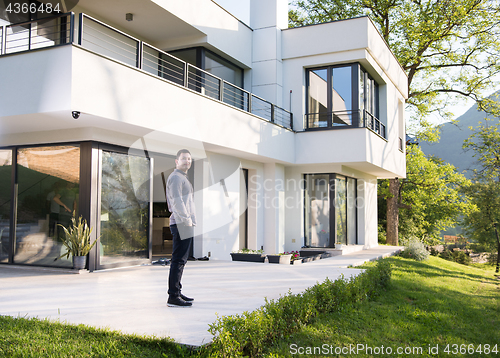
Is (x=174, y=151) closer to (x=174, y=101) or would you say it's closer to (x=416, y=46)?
(x=174, y=101)

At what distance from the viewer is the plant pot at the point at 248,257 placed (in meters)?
11.0

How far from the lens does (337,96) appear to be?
13898 millimetres

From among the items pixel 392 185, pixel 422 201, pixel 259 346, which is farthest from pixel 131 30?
pixel 422 201

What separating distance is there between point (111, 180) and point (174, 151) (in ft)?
6.73

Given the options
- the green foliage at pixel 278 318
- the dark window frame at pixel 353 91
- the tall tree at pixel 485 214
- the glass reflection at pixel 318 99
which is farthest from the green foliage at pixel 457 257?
the green foliage at pixel 278 318

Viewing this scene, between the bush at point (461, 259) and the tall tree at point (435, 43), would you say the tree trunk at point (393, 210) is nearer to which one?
the tall tree at point (435, 43)

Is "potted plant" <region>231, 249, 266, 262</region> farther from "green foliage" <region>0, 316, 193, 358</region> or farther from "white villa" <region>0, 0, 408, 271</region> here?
"green foliage" <region>0, 316, 193, 358</region>

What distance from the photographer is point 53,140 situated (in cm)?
848

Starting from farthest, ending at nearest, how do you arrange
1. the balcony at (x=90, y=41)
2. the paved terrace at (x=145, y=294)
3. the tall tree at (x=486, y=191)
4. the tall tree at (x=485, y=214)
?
the tall tree at (x=486, y=191), the tall tree at (x=485, y=214), the balcony at (x=90, y=41), the paved terrace at (x=145, y=294)

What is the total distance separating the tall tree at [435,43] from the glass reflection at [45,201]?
18956 mm

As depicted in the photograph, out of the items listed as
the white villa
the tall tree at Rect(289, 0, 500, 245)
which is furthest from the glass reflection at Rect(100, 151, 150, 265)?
the tall tree at Rect(289, 0, 500, 245)

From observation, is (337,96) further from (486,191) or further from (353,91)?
(486,191)

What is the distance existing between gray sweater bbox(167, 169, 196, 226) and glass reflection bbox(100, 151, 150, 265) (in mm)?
3831

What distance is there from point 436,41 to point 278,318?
23.5m
